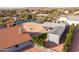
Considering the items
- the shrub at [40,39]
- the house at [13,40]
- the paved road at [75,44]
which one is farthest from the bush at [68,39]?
the house at [13,40]

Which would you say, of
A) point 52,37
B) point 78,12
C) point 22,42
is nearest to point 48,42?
point 52,37

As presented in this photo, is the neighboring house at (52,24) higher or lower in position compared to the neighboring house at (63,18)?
lower

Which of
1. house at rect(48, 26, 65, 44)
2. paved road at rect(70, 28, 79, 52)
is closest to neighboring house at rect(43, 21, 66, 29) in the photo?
house at rect(48, 26, 65, 44)

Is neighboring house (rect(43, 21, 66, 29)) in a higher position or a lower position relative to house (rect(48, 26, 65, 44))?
higher

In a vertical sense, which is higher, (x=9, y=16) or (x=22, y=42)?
(x=9, y=16)

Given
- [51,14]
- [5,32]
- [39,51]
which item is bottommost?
[39,51]

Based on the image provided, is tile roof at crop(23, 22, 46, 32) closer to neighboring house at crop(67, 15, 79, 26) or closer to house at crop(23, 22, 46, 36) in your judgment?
house at crop(23, 22, 46, 36)

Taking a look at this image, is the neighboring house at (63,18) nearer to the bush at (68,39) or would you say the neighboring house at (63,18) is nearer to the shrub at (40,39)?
the bush at (68,39)
